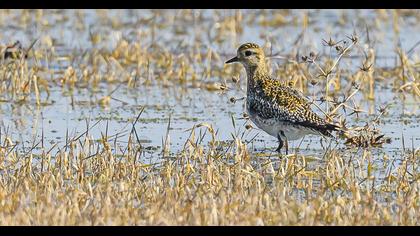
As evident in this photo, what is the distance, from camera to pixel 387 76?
14.5 meters

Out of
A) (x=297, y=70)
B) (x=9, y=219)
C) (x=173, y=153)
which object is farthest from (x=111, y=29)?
(x=9, y=219)

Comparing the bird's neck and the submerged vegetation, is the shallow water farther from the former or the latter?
the bird's neck

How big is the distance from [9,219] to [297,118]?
385cm

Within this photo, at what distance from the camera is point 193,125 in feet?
39.5

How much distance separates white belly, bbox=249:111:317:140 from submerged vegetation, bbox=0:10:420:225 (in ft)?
0.52

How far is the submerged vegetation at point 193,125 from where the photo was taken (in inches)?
305

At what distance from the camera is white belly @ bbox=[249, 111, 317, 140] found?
10508 millimetres

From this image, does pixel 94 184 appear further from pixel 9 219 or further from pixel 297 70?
pixel 297 70

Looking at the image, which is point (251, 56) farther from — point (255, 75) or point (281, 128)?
point (281, 128)

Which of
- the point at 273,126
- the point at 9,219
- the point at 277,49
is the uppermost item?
the point at 277,49

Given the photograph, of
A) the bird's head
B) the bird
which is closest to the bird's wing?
the bird

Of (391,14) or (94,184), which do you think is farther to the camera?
(391,14)

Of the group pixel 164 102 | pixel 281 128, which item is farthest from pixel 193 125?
pixel 281 128

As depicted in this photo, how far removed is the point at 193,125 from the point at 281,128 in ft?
5.46
